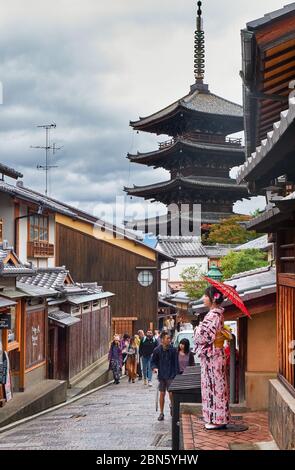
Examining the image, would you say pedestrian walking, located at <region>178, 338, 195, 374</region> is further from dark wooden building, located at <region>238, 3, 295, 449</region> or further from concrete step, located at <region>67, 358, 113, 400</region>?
concrete step, located at <region>67, 358, 113, 400</region>

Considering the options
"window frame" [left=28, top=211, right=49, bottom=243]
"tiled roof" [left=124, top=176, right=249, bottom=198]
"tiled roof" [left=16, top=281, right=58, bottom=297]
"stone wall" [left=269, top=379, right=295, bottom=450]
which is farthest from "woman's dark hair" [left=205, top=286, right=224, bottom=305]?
"tiled roof" [left=124, top=176, right=249, bottom=198]

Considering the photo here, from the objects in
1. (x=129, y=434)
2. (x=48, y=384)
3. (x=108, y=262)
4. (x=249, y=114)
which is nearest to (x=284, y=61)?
(x=249, y=114)

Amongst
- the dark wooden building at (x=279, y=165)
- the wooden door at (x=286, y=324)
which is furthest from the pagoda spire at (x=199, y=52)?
the wooden door at (x=286, y=324)

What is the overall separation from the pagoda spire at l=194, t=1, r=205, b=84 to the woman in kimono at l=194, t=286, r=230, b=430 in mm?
44141

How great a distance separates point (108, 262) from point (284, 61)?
91.0 ft

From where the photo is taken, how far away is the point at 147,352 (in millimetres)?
19641

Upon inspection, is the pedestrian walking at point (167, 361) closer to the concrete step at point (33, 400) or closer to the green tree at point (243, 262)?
the concrete step at point (33, 400)

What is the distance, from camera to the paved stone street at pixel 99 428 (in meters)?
10.5

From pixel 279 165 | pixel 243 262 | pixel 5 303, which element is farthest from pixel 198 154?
pixel 279 165

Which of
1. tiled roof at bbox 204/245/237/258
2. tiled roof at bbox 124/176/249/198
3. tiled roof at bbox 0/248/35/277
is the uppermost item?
tiled roof at bbox 124/176/249/198

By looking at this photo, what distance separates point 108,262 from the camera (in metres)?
35.0

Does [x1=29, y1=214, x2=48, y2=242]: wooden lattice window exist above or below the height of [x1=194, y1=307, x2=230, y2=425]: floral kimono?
above

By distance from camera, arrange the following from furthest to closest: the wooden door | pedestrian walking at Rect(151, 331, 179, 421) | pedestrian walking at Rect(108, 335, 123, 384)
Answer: pedestrian walking at Rect(108, 335, 123, 384)
pedestrian walking at Rect(151, 331, 179, 421)
the wooden door

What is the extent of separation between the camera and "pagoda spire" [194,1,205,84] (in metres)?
51.0
